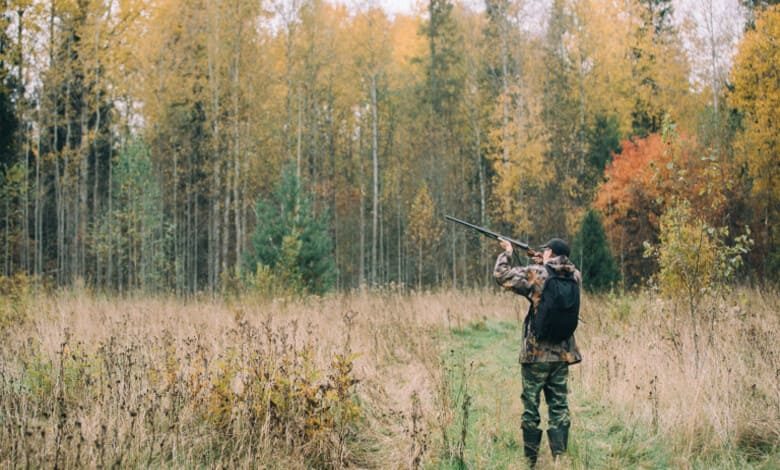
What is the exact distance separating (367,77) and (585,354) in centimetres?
1905

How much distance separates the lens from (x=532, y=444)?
4.59 meters

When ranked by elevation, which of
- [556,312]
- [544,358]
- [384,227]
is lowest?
[544,358]

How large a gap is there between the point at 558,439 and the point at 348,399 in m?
1.70

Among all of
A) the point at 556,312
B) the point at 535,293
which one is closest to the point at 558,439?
the point at 556,312

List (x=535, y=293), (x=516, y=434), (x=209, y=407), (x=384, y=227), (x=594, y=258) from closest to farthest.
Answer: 1. (x=209, y=407)
2. (x=535, y=293)
3. (x=516, y=434)
4. (x=594, y=258)
5. (x=384, y=227)

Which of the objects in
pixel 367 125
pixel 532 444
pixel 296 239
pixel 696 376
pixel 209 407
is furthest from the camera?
pixel 367 125

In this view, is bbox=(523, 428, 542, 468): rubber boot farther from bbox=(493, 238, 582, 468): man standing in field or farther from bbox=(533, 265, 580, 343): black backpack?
bbox=(533, 265, 580, 343): black backpack

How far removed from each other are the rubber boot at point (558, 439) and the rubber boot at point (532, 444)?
11cm

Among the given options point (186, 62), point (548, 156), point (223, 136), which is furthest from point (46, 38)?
point (548, 156)

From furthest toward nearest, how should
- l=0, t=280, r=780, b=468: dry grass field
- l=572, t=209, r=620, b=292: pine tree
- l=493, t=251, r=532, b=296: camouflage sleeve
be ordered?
1. l=572, t=209, r=620, b=292: pine tree
2. l=493, t=251, r=532, b=296: camouflage sleeve
3. l=0, t=280, r=780, b=468: dry grass field

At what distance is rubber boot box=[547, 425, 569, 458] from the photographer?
459cm

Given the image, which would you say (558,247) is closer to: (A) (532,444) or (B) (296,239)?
(A) (532,444)

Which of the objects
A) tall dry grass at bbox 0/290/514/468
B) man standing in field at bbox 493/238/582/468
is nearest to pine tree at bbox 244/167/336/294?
tall dry grass at bbox 0/290/514/468

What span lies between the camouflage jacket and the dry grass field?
2.16 ft
